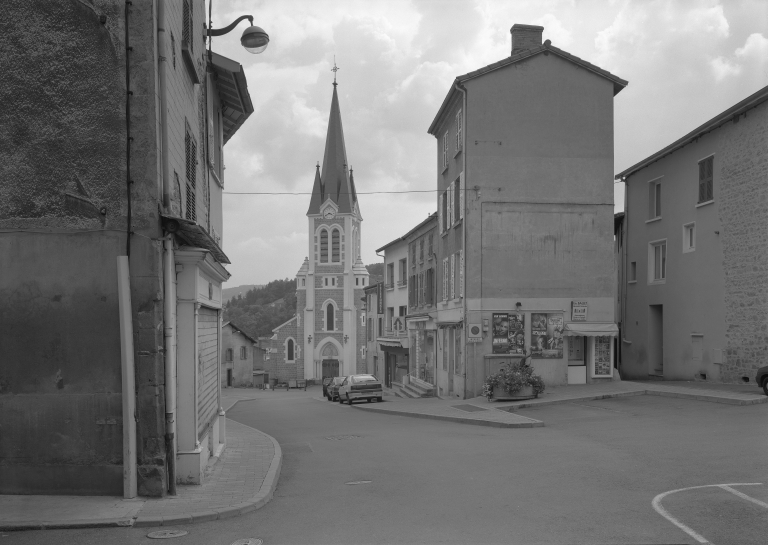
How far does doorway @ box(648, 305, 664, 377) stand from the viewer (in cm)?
2867

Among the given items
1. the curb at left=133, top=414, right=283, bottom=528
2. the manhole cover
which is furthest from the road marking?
the manhole cover

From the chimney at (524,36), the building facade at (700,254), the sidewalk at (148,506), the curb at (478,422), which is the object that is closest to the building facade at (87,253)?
the sidewalk at (148,506)

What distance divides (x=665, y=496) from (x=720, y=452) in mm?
3432

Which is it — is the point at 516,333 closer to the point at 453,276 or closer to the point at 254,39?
the point at 453,276

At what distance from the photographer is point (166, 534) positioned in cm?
810

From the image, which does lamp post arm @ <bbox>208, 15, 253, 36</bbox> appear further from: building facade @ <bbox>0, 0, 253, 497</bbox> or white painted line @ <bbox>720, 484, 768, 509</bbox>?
white painted line @ <bbox>720, 484, 768, 509</bbox>

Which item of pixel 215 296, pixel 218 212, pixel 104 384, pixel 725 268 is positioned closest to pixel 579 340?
pixel 725 268

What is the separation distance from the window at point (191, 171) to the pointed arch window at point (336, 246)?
70602mm

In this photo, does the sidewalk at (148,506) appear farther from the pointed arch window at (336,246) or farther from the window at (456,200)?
the pointed arch window at (336,246)

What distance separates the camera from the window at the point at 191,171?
12.6m

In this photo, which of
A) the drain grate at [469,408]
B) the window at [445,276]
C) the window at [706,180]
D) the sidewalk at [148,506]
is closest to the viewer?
the sidewalk at [148,506]

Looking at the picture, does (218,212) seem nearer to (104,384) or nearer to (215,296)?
(215,296)

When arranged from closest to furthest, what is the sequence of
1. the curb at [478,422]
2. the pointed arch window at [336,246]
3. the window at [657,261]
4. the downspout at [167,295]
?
the downspout at [167,295], the curb at [478,422], the window at [657,261], the pointed arch window at [336,246]

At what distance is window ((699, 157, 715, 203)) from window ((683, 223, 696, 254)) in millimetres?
1206
